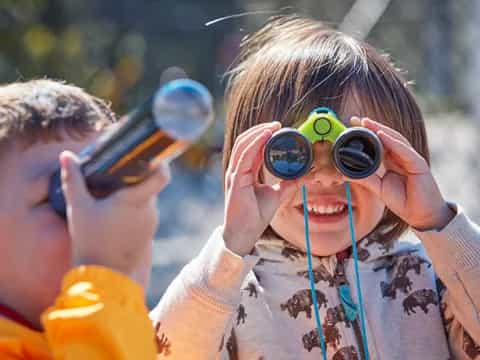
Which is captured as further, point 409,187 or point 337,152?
point 409,187

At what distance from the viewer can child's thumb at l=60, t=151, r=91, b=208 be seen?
57.4 inches

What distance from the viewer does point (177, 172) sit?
30.3 feet

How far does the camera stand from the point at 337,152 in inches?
79.3

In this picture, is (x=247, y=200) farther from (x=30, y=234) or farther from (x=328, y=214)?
(x=30, y=234)

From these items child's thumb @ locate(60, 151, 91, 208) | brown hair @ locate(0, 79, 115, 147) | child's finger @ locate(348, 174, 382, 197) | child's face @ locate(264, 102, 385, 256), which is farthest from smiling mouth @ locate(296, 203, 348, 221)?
child's thumb @ locate(60, 151, 91, 208)

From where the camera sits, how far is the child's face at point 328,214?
88.4 inches

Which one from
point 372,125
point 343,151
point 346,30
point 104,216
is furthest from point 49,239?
point 346,30

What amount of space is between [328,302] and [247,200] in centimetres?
34

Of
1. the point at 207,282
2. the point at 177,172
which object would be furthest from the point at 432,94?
the point at 207,282

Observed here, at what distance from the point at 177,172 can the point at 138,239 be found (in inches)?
304

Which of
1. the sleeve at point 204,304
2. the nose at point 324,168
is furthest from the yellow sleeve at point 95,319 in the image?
the nose at point 324,168

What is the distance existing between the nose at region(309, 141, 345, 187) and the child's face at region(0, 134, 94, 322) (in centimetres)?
62

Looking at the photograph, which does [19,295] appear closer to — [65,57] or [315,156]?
[315,156]

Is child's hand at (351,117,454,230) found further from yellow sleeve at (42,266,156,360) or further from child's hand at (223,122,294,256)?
yellow sleeve at (42,266,156,360)
